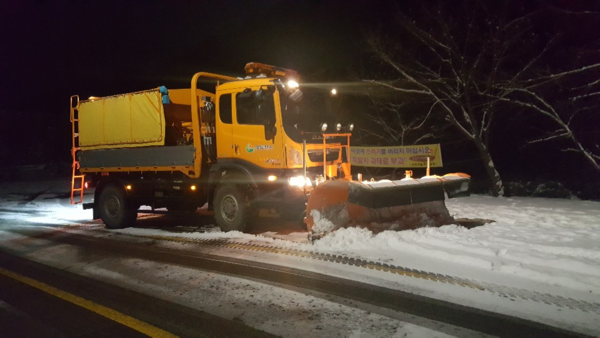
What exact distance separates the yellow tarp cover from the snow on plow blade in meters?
4.18

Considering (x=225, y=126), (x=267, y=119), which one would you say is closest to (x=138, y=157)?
(x=225, y=126)

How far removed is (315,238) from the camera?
7.50 m

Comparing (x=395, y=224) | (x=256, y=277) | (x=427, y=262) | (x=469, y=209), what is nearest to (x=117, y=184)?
(x=256, y=277)

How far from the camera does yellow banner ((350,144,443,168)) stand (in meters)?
14.0

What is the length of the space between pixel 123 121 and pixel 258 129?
3.91 metres

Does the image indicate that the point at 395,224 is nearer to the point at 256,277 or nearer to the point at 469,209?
the point at 256,277

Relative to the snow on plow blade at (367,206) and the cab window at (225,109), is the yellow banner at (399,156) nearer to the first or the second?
the snow on plow blade at (367,206)

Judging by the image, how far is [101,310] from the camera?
4648mm

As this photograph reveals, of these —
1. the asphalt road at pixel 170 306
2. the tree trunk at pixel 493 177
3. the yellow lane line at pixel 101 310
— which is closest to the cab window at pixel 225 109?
the asphalt road at pixel 170 306

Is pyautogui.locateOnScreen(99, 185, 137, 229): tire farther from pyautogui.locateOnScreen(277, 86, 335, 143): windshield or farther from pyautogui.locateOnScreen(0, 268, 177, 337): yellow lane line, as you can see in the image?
pyautogui.locateOnScreen(277, 86, 335, 143): windshield

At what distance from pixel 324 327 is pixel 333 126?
554 cm

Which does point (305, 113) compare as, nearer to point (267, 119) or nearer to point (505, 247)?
point (267, 119)

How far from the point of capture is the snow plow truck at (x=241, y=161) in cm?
777

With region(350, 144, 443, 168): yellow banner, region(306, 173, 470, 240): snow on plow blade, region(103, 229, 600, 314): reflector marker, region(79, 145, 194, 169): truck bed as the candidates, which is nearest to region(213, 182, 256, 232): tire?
region(103, 229, 600, 314): reflector marker
